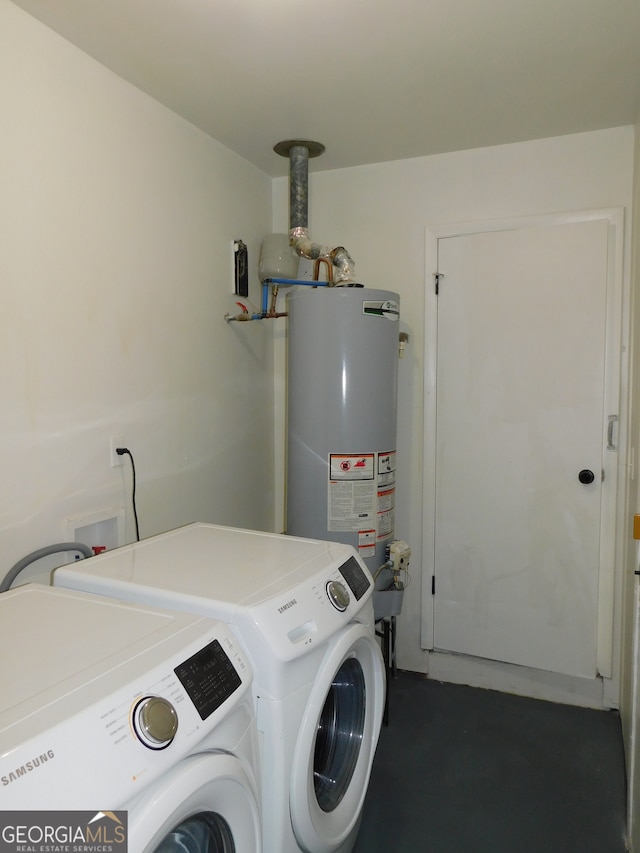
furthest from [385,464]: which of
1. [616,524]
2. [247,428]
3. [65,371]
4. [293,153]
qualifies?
[293,153]

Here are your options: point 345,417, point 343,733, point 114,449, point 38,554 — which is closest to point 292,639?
point 343,733

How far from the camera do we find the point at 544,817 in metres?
1.80

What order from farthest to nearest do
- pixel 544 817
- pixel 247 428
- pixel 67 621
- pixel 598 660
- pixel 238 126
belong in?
pixel 247 428
pixel 598 660
pixel 238 126
pixel 544 817
pixel 67 621

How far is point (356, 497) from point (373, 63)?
1442 millimetres

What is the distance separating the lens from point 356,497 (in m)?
2.16

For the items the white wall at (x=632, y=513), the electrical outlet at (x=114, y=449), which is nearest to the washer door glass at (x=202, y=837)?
the electrical outlet at (x=114, y=449)

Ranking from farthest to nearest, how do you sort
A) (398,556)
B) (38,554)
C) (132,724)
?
(398,556) → (38,554) → (132,724)

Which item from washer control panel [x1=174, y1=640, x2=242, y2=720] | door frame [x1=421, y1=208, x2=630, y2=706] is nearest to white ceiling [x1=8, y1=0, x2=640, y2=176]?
door frame [x1=421, y1=208, x2=630, y2=706]

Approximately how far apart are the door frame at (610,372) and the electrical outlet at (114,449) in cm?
138

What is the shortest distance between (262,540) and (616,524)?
152 cm

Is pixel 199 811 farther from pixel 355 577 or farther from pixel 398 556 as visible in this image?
pixel 398 556

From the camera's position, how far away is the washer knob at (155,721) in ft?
2.70

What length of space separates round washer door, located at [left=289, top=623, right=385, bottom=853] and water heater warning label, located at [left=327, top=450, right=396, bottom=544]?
0.63 meters

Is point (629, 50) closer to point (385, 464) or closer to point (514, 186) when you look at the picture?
point (514, 186)
